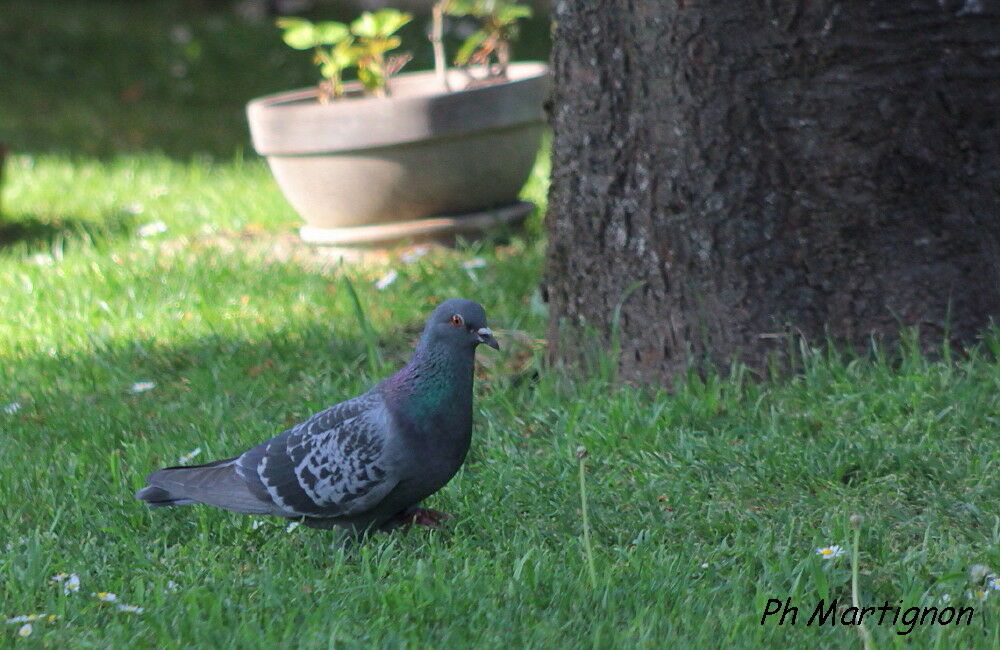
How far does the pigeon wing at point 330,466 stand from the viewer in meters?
2.81

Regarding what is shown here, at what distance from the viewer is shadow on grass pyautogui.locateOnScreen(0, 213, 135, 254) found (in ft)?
19.7

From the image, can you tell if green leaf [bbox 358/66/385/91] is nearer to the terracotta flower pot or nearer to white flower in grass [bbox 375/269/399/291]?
the terracotta flower pot

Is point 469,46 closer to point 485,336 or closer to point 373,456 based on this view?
point 485,336

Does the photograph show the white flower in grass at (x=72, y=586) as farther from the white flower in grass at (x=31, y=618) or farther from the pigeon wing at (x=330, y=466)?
the pigeon wing at (x=330, y=466)

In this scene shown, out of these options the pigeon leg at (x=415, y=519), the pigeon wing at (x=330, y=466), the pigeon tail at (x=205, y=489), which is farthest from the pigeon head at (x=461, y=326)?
the pigeon tail at (x=205, y=489)

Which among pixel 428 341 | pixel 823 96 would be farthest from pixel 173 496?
pixel 823 96

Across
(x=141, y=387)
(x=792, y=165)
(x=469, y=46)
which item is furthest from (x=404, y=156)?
(x=792, y=165)

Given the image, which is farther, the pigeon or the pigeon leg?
the pigeon leg

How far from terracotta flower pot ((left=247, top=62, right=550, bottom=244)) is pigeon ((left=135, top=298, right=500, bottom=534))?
244 cm

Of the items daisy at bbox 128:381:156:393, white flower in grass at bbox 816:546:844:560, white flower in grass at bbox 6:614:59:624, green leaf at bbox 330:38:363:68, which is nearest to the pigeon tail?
white flower in grass at bbox 6:614:59:624

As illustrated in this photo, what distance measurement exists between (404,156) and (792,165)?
84.8 inches

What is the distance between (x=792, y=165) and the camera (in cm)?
354

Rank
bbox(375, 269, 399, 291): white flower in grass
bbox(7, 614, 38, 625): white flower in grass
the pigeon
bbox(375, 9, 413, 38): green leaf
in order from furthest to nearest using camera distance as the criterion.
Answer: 1. bbox(375, 9, 413, 38): green leaf
2. bbox(375, 269, 399, 291): white flower in grass
3. the pigeon
4. bbox(7, 614, 38, 625): white flower in grass

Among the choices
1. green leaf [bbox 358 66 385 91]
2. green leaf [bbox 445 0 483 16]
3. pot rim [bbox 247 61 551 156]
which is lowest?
pot rim [bbox 247 61 551 156]
